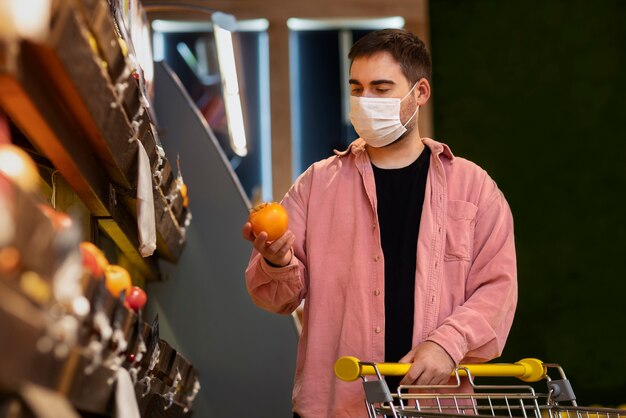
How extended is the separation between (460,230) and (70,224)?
147cm

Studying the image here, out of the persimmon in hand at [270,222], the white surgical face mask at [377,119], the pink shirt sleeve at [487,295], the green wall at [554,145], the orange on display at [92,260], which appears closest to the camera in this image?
the orange on display at [92,260]

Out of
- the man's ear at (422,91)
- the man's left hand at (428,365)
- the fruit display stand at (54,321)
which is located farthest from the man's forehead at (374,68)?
the fruit display stand at (54,321)

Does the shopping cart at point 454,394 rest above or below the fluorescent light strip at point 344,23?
below

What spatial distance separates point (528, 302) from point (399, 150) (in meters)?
4.44

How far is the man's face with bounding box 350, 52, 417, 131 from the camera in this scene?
A: 2.75m

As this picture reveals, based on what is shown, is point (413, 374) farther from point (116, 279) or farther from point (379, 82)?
point (379, 82)

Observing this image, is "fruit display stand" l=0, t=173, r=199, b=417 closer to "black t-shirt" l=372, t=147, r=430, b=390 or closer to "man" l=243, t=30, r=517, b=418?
"man" l=243, t=30, r=517, b=418

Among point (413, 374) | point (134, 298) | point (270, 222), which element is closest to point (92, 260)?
point (134, 298)

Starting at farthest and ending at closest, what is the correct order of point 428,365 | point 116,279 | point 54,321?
1. point 428,365
2. point 116,279
3. point 54,321

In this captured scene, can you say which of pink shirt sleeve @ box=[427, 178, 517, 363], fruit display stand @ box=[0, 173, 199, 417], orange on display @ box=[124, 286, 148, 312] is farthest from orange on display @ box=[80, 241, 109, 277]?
pink shirt sleeve @ box=[427, 178, 517, 363]

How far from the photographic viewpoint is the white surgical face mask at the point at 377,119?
2.71 metres

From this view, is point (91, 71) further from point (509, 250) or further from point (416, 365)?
point (509, 250)

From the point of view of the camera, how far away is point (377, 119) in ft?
8.93

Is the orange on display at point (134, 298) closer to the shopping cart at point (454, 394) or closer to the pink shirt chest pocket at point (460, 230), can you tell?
the shopping cart at point (454, 394)
